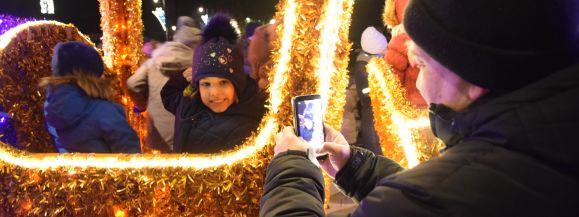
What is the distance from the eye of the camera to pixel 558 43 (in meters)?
0.65

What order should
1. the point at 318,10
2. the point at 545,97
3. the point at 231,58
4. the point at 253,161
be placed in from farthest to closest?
the point at 231,58 < the point at 253,161 < the point at 318,10 < the point at 545,97

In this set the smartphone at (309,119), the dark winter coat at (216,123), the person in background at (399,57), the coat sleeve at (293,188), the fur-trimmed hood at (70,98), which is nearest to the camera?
the coat sleeve at (293,188)

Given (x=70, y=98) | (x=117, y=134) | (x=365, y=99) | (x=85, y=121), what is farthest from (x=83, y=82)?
(x=365, y=99)

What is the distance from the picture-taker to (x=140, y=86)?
3.04 m

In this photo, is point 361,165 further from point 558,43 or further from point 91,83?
point 91,83

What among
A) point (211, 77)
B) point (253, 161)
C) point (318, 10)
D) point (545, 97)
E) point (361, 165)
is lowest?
point (253, 161)

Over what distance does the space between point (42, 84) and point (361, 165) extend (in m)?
1.94

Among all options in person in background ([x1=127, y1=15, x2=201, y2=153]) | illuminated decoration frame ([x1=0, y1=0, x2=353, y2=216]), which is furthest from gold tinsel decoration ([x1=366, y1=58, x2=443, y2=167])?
person in background ([x1=127, y1=15, x2=201, y2=153])

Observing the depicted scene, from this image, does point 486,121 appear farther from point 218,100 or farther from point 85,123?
point 85,123

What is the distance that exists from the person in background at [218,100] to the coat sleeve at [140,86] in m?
0.79

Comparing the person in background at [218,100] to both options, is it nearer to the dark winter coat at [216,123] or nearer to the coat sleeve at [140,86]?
the dark winter coat at [216,123]

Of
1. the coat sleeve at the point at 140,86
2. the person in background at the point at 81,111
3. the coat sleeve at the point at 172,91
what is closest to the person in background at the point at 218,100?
the coat sleeve at the point at 172,91

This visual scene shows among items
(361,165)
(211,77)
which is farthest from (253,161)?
(361,165)

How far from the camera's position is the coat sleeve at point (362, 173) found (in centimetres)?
130
